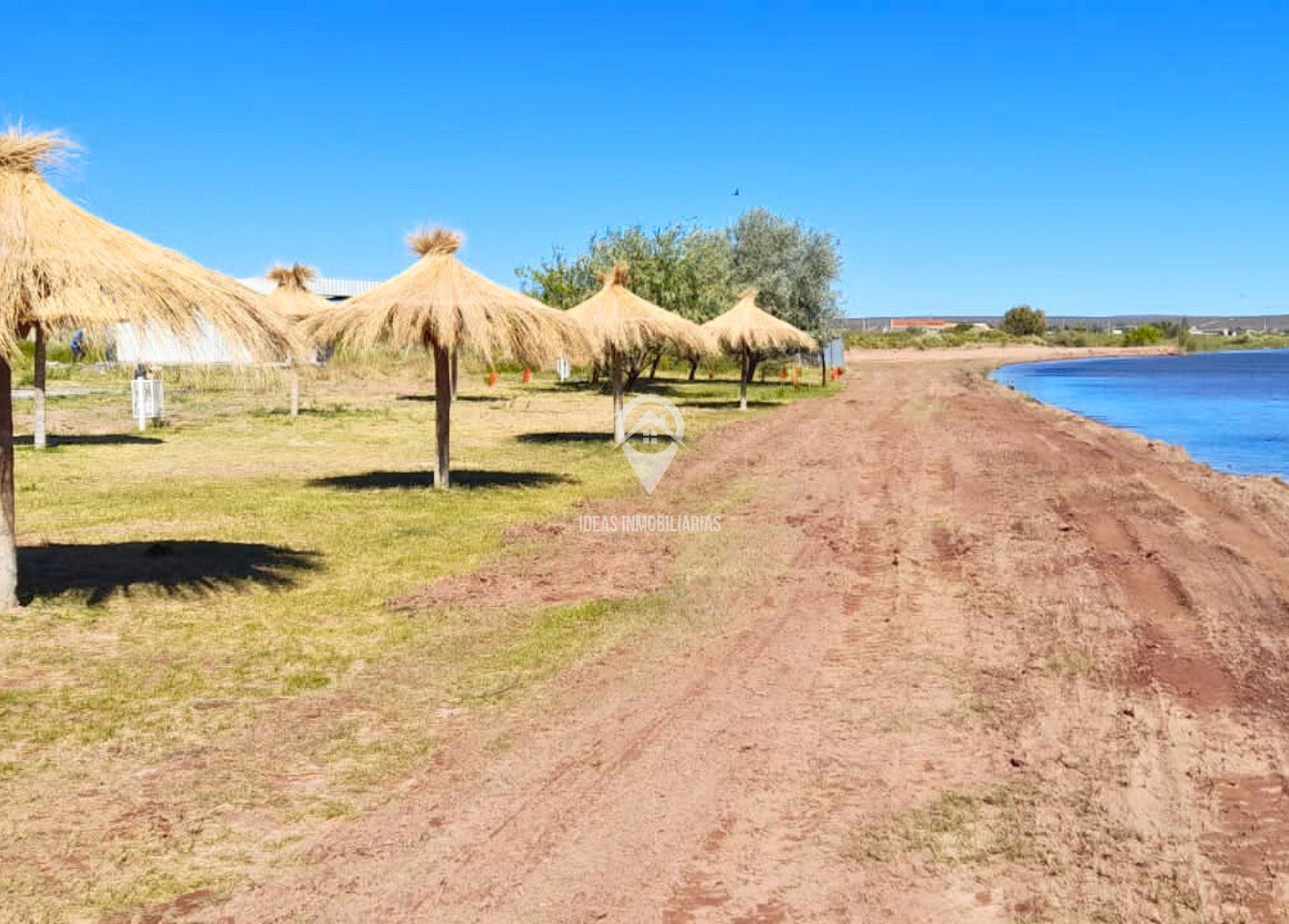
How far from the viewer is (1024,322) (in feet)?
432

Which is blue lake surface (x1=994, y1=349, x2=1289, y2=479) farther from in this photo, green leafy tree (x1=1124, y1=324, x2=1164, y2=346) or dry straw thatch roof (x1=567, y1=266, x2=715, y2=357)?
green leafy tree (x1=1124, y1=324, x2=1164, y2=346)

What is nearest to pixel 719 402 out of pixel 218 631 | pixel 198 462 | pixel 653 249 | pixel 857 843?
pixel 653 249

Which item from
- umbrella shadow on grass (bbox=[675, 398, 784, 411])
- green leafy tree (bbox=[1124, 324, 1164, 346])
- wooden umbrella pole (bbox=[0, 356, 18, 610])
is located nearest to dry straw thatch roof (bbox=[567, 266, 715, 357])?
umbrella shadow on grass (bbox=[675, 398, 784, 411])

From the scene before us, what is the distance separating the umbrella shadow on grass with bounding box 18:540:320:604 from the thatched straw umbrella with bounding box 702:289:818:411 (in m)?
19.9

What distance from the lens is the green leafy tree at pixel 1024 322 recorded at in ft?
431

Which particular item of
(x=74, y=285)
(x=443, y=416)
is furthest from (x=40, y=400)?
(x=74, y=285)

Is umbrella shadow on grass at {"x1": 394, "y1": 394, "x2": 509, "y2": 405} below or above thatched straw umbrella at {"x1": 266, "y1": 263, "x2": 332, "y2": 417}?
below

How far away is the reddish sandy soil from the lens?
3725 mm

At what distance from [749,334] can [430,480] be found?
609 inches

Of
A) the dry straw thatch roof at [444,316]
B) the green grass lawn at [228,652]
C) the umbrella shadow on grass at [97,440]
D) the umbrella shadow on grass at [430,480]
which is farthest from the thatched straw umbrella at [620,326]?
the umbrella shadow on grass at [97,440]

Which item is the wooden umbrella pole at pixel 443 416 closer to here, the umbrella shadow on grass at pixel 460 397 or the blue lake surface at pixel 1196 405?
the blue lake surface at pixel 1196 405

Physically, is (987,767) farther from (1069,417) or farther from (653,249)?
(653,249)

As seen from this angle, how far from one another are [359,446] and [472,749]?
1404cm

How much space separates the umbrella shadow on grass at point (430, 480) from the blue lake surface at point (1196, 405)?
1169 cm
